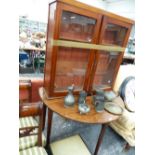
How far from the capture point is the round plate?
142 cm

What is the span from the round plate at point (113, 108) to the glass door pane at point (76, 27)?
2.29 ft

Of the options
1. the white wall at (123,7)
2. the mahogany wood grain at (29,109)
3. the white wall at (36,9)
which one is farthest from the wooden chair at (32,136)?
the white wall at (123,7)

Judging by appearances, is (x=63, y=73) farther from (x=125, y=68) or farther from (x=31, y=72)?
(x=31, y=72)

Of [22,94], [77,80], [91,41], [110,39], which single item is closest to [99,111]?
[77,80]

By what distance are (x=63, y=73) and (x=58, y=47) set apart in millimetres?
308

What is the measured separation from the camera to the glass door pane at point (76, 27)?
1230 millimetres

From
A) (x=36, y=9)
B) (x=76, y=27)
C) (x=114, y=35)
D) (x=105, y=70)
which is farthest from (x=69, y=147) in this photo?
(x=36, y=9)

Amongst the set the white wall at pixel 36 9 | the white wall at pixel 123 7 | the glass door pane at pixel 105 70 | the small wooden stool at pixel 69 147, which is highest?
the white wall at pixel 123 7

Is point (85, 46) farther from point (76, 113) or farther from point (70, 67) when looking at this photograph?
point (76, 113)

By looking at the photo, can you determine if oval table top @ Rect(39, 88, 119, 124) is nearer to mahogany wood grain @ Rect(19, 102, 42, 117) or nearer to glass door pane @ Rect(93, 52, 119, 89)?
mahogany wood grain @ Rect(19, 102, 42, 117)

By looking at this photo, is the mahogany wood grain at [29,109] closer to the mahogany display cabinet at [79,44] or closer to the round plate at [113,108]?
the mahogany display cabinet at [79,44]

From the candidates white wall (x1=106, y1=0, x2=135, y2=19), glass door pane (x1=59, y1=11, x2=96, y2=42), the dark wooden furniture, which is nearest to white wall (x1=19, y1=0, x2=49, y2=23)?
white wall (x1=106, y1=0, x2=135, y2=19)

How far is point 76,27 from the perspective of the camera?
53.4 inches

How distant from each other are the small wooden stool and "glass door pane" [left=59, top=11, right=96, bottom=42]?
3.54ft
